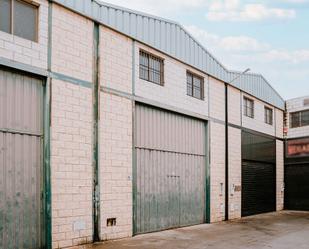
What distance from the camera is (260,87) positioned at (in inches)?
900

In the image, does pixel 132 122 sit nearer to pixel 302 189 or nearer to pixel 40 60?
pixel 40 60

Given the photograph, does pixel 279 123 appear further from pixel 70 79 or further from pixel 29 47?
pixel 29 47

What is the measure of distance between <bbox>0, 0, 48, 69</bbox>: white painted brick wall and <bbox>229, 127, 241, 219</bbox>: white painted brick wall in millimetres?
11379

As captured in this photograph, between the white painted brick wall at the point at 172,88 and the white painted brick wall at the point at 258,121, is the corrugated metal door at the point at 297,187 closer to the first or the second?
the white painted brick wall at the point at 258,121

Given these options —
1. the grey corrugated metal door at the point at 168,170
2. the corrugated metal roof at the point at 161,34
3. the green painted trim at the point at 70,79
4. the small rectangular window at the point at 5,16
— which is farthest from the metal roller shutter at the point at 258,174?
the small rectangular window at the point at 5,16

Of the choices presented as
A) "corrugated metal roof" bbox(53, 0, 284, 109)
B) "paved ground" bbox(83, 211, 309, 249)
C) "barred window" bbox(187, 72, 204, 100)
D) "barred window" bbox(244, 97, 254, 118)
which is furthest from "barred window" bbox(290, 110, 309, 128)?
"barred window" bbox(187, 72, 204, 100)

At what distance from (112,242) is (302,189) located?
1606cm

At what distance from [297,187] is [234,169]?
7.08 meters

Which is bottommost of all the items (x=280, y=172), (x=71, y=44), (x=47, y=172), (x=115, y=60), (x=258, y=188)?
(x=258, y=188)

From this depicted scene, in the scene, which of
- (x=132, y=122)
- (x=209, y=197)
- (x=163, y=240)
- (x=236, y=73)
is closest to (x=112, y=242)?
(x=163, y=240)

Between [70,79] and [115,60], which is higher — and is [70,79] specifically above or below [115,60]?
below

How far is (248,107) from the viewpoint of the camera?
21734 millimetres

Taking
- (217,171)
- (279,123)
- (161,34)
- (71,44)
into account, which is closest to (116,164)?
(71,44)

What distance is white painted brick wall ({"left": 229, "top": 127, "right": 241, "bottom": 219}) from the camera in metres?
19.2
